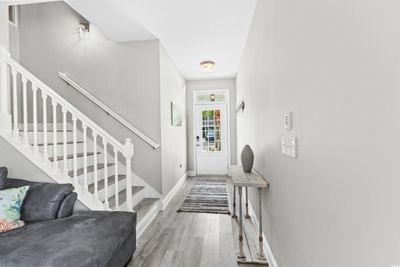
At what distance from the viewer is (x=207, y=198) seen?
379cm

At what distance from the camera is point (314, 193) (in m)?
1.05

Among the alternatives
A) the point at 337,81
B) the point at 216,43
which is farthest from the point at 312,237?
the point at 216,43

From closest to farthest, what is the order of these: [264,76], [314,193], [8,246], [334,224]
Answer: [334,224] → [314,193] → [8,246] → [264,76]

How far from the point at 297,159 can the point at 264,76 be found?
111cm

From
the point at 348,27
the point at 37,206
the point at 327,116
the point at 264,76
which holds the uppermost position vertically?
the point at 264,76

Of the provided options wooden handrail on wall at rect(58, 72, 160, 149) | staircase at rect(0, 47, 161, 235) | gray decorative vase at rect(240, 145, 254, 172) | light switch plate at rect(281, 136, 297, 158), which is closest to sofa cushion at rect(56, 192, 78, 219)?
staircase at rect(0, 47, 161, 235)

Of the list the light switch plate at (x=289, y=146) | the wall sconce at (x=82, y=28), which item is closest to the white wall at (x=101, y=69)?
the wall sconce at (x=82, y=28)

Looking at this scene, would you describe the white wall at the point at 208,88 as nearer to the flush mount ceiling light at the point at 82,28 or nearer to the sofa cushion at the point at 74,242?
the flush mount ceiling light at the point at 82,28

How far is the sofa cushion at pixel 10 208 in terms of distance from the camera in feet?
5.58

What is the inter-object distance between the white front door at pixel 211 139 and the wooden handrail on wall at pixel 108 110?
2627 mm

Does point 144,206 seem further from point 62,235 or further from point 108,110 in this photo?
point 108,110

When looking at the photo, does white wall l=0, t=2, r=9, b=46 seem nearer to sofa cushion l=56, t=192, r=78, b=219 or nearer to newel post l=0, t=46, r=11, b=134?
newel post l=0, t=46, r=11, b=134

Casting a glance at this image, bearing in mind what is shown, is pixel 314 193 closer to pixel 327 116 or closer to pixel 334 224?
pixel 334 224

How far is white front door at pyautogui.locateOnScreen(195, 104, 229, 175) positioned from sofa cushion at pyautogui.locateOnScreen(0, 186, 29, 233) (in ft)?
14.0
